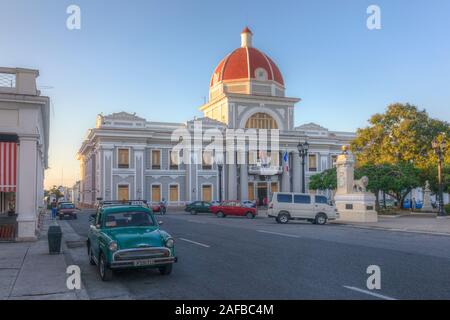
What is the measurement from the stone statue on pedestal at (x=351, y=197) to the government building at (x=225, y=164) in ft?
80.1

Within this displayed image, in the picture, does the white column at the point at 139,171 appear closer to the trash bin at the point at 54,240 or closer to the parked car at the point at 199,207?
the parked car at the point at 199,207

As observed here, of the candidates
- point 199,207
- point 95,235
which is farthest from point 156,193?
point 95,235

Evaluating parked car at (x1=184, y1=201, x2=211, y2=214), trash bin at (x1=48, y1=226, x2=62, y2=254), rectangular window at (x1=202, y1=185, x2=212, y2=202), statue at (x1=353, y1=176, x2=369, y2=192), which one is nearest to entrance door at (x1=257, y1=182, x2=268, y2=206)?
rectangular window at (x1=202, y1=185, x2=212, y2=202)

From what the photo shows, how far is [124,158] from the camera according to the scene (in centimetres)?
6034

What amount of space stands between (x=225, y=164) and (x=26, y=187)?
4649 cm

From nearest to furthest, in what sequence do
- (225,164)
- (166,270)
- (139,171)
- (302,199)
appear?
(166,270) < (302,199) < (139,171) < (225,164)

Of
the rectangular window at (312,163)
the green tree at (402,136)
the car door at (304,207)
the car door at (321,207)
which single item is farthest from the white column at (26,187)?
the rectangular window at (312,163)

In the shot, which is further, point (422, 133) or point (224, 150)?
point (224, 150)

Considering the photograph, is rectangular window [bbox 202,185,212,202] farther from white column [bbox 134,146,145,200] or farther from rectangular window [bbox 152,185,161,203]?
white column [bbox 134,146,145,200]

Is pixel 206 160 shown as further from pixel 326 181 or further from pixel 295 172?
pixel 326 181

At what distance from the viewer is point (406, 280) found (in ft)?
32.6

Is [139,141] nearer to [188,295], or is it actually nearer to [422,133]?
[422,133]

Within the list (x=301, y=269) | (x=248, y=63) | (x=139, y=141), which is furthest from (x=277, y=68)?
(x=301, y=269)
